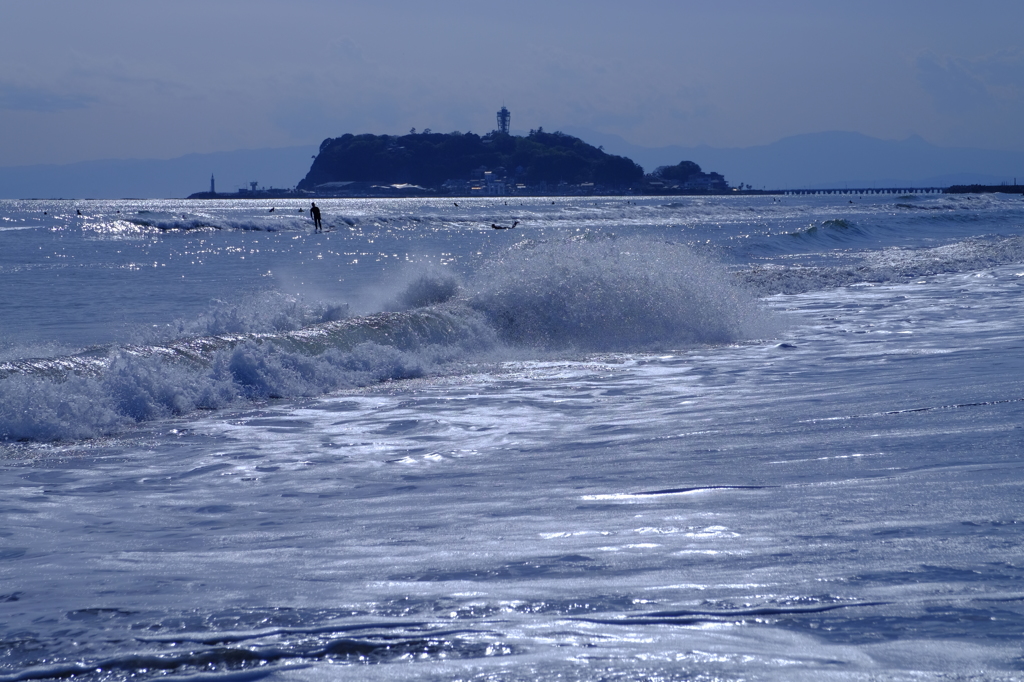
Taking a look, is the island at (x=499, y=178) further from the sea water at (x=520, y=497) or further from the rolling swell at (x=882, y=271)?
the sea water at (x=520, y=497)

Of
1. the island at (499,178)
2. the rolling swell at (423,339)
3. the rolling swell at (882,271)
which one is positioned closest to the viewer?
the rolling swell at (423,339)

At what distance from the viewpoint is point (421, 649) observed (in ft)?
10.4

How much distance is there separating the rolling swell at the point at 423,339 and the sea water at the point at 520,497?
0.17 feet

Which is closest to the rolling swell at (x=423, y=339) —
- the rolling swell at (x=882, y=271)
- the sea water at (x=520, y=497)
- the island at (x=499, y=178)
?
the sea water at (x=520, y=497)

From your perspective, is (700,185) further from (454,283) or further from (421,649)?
(421,649)

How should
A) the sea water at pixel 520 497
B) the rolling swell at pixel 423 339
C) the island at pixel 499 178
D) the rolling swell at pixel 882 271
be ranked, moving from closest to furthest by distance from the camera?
the sea water at pixel 520 497, the rolling swell at pixel 423 339, the rolling swell at pixel 882 271, the island at pixel 499 178

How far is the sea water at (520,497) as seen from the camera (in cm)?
319

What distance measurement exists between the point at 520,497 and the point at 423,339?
24.3 ft

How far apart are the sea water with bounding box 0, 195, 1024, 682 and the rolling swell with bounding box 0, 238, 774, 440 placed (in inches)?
2.0

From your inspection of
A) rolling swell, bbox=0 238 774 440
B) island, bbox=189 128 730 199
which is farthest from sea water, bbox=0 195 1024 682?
island, bbox=189 128 730 199

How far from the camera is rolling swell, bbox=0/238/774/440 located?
796 centimetres

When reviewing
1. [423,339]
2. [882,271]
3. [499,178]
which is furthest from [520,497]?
[499,178]

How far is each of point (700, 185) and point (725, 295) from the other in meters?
189

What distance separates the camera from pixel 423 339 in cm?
1237
